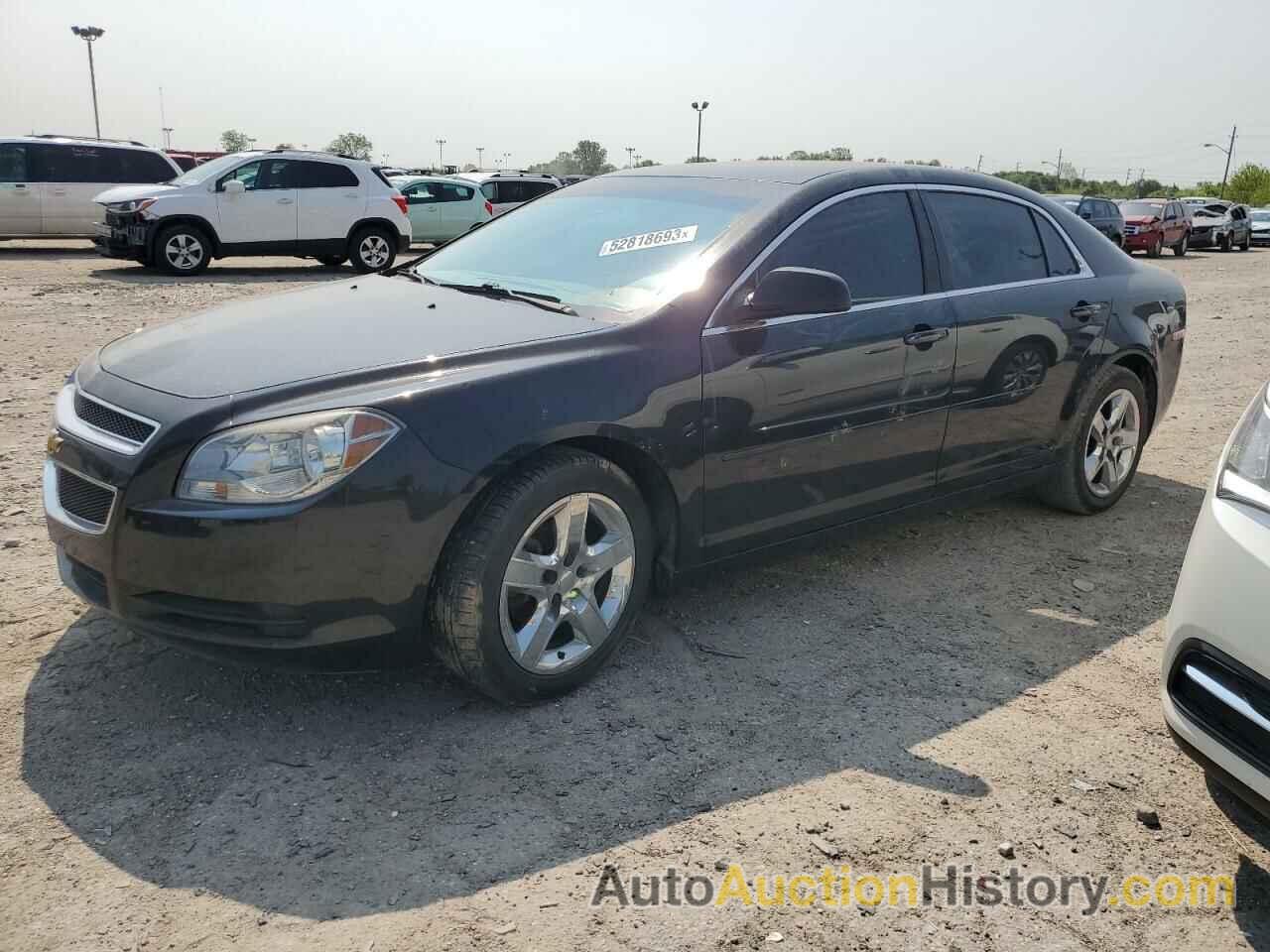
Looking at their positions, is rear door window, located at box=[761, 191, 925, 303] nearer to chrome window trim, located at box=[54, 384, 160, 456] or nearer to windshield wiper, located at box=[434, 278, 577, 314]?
windshield wiper, located at box=[434, 278, 577, 314]

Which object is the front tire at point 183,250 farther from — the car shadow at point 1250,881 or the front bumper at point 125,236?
the car shadow at point 1250,881

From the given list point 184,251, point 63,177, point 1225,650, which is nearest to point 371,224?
point 184,251

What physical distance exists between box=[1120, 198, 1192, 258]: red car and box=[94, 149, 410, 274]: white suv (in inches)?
749

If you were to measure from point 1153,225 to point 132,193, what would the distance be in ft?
76.3

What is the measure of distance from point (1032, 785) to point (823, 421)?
1.39 m

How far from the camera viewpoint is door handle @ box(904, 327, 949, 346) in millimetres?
4027

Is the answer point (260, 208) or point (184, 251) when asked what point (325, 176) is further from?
point (184, 251)

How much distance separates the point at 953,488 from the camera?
4453 mm

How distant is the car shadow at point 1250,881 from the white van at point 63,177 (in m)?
16.5

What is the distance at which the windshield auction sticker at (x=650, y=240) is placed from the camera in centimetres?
375

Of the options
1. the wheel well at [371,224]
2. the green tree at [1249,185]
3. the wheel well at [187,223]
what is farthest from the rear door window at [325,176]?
the green tree at [1249,185]

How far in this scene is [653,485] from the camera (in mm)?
3441

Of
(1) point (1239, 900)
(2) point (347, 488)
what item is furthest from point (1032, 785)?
(2) point (347, 488)

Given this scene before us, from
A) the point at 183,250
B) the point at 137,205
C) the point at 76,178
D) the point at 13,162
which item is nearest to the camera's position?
the point at 137,205
